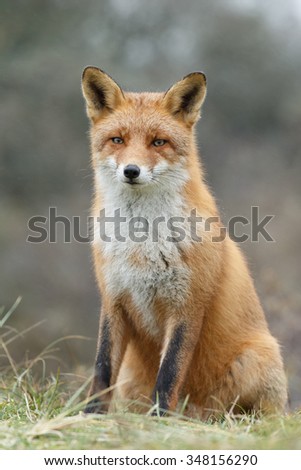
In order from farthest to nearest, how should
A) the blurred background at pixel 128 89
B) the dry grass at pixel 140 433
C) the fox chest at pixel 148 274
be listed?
1. the blurred background at pixel 128 89
2. the fox chest at pixel 148 274
3. the dry grass at pixel 140 433

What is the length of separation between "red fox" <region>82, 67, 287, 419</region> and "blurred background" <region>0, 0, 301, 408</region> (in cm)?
844

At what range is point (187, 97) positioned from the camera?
623 cm

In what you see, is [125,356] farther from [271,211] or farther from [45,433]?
[271,211]

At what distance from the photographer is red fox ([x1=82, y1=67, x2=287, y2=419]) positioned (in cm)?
579

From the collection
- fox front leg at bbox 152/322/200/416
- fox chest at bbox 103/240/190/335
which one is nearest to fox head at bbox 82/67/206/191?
fox chest at bbox 103/240/190/335

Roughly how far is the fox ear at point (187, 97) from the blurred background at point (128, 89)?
8.71 m

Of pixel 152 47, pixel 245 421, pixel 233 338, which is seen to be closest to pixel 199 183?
pixel 233 338

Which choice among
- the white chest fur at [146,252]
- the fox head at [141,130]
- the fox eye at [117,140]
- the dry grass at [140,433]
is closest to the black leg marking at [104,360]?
the white chest fur at [146,252]

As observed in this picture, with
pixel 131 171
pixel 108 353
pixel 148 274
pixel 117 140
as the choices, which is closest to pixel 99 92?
pixel 117 140

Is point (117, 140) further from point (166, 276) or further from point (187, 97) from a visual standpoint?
point (166, 276)

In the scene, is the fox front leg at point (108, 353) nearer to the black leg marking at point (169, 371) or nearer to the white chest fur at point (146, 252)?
the white chest fur at point (146, 252)

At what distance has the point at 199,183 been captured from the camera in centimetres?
622

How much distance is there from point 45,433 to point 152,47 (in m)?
13.8

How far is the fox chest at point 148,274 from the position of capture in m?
5.77
